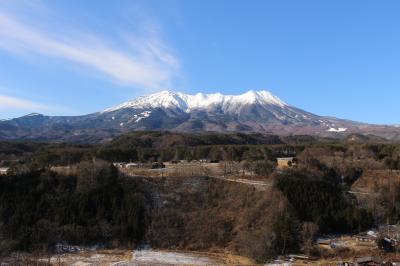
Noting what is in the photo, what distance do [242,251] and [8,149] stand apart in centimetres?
5884

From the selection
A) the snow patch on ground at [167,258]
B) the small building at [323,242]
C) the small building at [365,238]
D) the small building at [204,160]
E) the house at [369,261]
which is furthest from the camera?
the small building at [204,160]

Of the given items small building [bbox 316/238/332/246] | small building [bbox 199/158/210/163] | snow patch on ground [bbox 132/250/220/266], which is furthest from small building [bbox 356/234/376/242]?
small building [bbox 199/158/210/163]

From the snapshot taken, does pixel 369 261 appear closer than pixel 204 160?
Yes

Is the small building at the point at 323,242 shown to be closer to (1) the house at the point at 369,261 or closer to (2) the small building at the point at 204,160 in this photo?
(1) the house at the point at 369,261

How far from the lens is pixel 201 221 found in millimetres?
31438

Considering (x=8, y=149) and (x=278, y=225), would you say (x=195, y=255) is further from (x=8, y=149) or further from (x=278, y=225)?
(x=8, y=149)

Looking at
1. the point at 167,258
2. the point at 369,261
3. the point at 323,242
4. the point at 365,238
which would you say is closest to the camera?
the point at 369,261

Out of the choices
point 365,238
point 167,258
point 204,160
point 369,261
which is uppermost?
point 204,160

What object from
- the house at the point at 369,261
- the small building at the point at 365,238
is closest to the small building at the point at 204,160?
the small building at the point at 365,238

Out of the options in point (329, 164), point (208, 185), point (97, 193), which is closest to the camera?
point (97, 193)

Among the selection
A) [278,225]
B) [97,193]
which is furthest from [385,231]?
[97,193]

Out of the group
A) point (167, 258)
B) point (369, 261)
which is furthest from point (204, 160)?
point (369, 261)

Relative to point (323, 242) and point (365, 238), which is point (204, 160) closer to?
point (323, 242)

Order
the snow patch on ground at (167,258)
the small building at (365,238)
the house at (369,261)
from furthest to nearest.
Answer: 1. the small building at (365,238)
2. the snow patch on ground at (167,258)
3. the house at (369,261)
